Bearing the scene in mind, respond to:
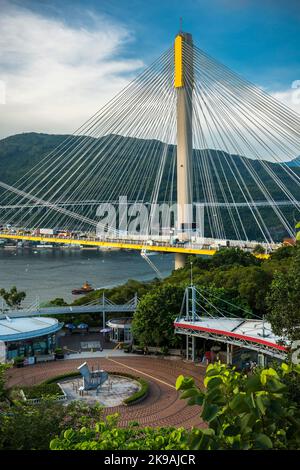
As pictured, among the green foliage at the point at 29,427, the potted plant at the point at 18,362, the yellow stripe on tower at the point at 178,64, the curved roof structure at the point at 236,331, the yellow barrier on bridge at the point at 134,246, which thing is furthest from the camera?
the yellow barrier on bridge at the point at 134,246

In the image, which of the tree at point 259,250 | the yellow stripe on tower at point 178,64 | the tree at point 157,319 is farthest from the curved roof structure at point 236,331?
the tree at point 259,250

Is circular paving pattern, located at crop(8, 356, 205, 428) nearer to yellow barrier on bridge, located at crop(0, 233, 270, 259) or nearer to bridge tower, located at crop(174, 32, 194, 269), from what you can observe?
→ bridge tower, located at crop(174, 32, 194, 269)

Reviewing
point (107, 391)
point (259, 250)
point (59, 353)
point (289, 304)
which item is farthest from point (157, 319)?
point (259, 250)

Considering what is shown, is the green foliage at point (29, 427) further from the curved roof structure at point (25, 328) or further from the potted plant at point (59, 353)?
the potted plant at point (59, 353)
